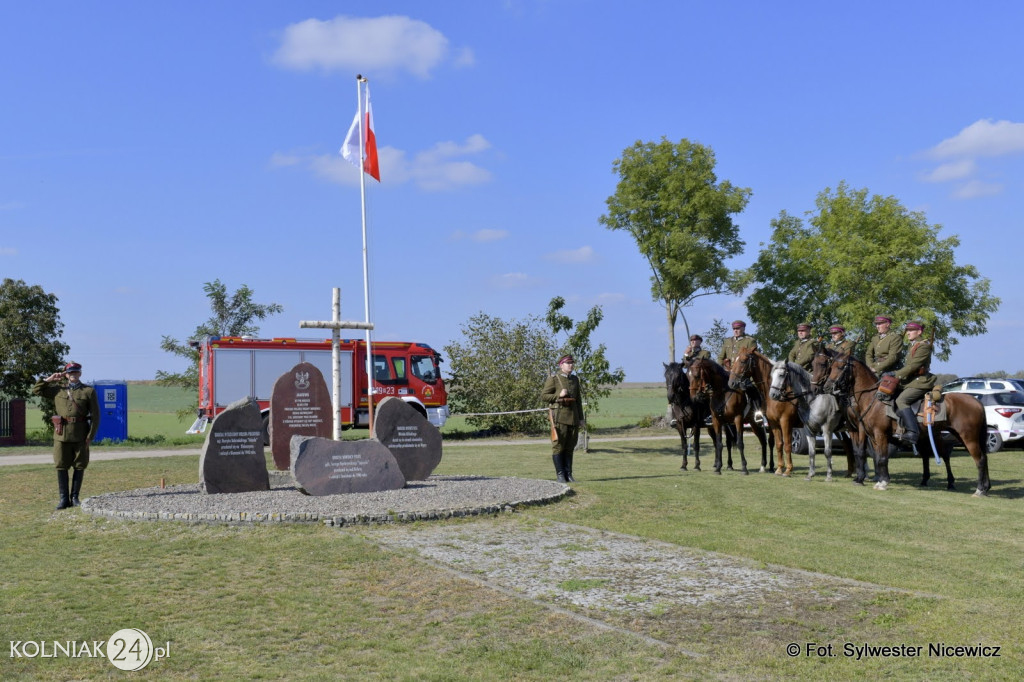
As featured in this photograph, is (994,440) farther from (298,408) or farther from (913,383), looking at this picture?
(298,408)

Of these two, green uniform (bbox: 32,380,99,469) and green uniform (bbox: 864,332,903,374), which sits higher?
green uniform (bbox: 864,332,903,374)

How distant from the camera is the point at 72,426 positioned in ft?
38.4

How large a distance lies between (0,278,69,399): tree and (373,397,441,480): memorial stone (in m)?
18.1

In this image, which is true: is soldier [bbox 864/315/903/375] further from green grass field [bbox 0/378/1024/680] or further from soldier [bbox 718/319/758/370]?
green grass field [bbox 0/378/1024/680]

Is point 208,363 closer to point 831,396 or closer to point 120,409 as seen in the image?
point 120,409

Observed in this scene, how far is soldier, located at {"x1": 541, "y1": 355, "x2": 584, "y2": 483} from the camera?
1371 cm

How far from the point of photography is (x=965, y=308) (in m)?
34.1

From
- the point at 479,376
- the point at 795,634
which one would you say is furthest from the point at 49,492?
the point at 479,376

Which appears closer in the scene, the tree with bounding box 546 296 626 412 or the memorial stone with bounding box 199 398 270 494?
the memorial stone with bounding box 199 398 270 494

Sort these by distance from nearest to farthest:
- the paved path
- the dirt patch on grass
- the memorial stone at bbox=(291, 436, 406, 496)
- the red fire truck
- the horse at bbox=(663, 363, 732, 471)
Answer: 1. the dirt patch on grass
2. the memorial stone at bbox=(291, 436, 406, 496)
3. the horse at bbox=(663, 363, 732, 471)
4. the paved path
5. the red fire truck

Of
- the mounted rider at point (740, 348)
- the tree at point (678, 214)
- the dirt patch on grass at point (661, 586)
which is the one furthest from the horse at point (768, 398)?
the tree at point (678, 214)

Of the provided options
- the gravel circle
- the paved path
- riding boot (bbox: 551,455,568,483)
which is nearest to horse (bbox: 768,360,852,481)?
riding boot (bbox: 551,455,568,483)

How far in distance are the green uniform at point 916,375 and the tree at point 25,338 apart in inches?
933

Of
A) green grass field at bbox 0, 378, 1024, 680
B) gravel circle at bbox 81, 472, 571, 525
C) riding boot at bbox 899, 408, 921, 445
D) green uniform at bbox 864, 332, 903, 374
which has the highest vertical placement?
green uniform at bbox 864, 332, 903, 374
